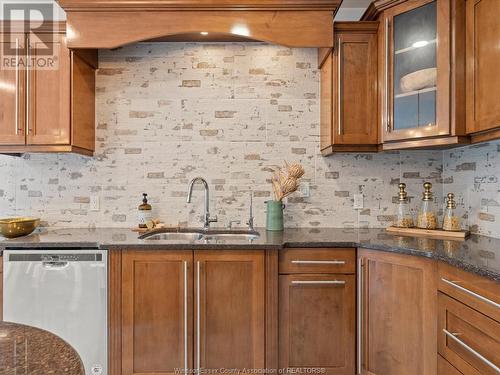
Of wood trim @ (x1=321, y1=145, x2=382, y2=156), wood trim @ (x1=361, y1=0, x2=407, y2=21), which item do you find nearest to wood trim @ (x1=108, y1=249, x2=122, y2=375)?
wood trim @ (x1=321, y1=145, x2=382, y2=156)

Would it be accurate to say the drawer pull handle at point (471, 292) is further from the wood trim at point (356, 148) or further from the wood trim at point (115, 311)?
the wood trim at point (115, 311)

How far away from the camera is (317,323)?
2.04 m

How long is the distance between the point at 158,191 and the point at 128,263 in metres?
0.80

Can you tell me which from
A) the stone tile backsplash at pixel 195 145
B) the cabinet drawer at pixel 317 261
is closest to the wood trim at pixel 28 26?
the stone tile backsplash at pixel 195 145

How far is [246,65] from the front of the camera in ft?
8.79

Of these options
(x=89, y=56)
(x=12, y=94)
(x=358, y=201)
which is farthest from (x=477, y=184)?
(x=12, y=94)

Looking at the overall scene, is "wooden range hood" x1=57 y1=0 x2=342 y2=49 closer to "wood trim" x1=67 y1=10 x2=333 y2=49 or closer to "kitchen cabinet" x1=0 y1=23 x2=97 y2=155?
"wood trim" x1=67 y1=10 x2=333 y2=49

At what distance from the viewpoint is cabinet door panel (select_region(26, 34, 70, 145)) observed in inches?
92.7

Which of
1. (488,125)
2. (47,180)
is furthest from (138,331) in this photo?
(488,125)

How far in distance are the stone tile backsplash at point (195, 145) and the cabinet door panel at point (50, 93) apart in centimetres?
33

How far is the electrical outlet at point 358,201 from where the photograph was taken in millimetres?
2678

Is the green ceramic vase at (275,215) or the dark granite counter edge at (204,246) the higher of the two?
the green ceramic vase at (275,215)

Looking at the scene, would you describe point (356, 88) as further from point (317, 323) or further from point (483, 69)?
point (317, 323)

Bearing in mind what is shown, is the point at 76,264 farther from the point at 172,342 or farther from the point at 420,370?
the point at 420,370
